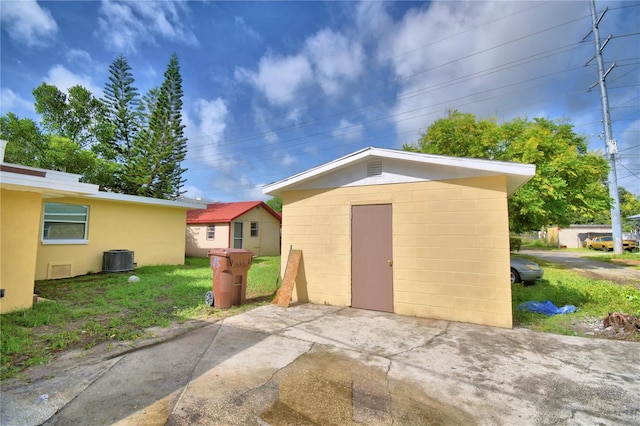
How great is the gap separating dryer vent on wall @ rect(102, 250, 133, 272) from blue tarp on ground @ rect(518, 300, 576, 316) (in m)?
12.7

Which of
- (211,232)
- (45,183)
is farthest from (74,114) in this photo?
(45,183)

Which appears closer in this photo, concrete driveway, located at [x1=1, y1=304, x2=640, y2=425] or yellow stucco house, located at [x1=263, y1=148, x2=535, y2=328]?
concrete driveway, located at [x1=1, y1=304, x2=640, y2=425]

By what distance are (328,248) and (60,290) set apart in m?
7.33

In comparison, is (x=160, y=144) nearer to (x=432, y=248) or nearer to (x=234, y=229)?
(x=234, y=229)

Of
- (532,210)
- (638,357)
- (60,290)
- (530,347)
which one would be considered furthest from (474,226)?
(60,290)

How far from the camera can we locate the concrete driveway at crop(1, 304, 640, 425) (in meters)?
2.47

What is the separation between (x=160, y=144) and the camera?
2131 cm

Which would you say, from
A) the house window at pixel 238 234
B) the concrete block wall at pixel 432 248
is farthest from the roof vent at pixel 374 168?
the house window at pixel 238 234

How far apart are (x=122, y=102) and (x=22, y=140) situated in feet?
20.9

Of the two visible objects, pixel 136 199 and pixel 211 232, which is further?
pixel 211 232

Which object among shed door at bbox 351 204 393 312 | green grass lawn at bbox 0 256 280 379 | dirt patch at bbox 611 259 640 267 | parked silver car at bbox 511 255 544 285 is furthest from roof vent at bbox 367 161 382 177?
dirt patch at bbox 611 259 640 267

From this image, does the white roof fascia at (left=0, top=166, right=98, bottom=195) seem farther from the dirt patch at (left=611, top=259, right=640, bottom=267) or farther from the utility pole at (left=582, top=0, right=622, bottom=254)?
the utility pole at (left=582, top=0, right=622, bottom=254)

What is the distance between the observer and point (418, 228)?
19.0 feet

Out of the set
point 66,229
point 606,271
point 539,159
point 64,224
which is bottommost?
point 606,271
